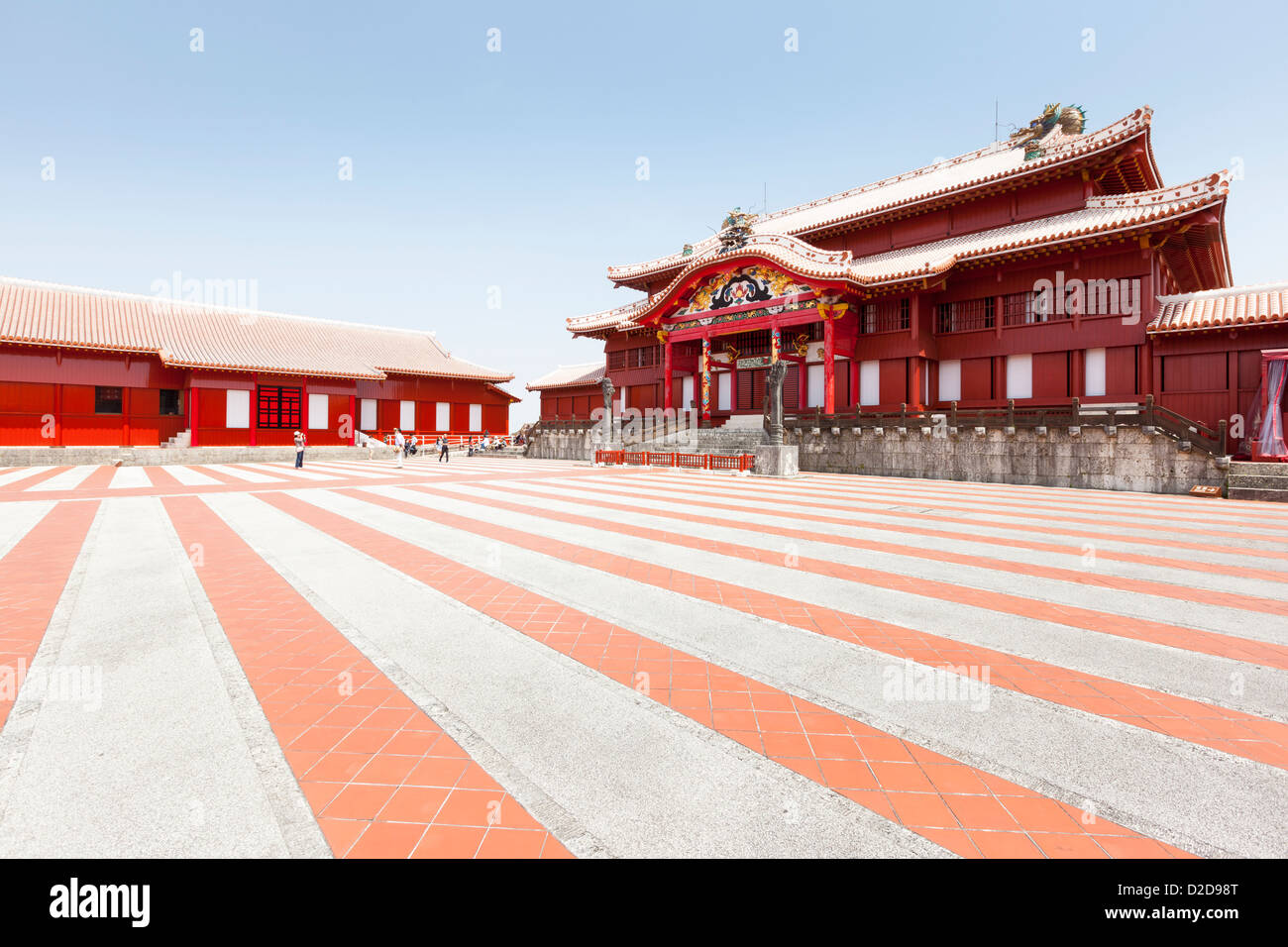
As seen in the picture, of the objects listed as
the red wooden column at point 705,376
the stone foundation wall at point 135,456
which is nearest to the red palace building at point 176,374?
the stone foundation wall at point 135,456

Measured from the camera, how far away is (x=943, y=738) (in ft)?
9.38

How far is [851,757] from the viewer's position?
272 cm

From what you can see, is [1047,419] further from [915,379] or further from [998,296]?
[998,296]

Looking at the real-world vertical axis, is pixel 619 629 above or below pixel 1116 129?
below

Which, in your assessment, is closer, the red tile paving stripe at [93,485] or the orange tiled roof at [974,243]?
the red tile paving stripe at [93,485]

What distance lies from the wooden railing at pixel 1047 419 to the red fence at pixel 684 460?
9.71ft

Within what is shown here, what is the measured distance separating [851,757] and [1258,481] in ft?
54.9

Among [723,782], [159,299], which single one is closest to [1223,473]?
[723,782]

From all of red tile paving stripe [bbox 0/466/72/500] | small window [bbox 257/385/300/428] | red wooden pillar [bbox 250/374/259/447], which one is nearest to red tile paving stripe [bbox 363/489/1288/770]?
red tile paving stripe [bbox 0/466/72/500]

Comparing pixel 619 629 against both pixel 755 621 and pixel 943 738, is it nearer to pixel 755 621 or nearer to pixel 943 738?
pixel 755 621

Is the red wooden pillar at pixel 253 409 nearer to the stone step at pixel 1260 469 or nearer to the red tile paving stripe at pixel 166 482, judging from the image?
the red tile paving stripe at pixel 166 482

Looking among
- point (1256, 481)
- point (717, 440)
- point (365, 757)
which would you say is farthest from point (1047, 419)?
point (365, 757)

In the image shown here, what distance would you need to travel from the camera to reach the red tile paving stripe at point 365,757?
6.98 feet
